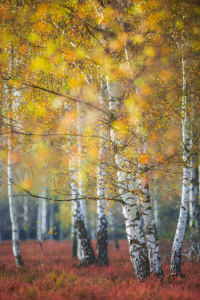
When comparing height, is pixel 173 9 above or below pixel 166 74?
above

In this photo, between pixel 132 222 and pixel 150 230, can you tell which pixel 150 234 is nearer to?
pixel 150 230

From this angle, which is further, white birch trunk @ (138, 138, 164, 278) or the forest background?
the forest background

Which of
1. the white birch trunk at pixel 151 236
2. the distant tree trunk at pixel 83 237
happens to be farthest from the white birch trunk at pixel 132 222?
the distant tree trunk at pixel 83 237

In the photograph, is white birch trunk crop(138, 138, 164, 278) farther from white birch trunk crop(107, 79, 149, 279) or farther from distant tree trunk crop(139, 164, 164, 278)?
white birch trunk crop(107, 79, 149, 279)

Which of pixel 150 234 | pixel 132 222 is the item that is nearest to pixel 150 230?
pixel 150 234

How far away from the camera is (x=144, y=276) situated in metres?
5.16

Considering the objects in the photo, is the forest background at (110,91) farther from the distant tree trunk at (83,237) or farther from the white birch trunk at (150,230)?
the distant tree trunk at (83,237)

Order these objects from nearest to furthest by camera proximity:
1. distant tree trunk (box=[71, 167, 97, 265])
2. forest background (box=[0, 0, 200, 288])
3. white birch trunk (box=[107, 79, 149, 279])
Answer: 1. white birch trunk (box=[107, 79, 149, 279])
2. forest background (box=[0, 0, 200, 288])
3. distant tree trunk (box=[71, 167, 97, 265])

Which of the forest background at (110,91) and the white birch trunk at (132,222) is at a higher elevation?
the forest background at (110,91)

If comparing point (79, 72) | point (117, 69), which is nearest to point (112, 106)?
point (117, 69)

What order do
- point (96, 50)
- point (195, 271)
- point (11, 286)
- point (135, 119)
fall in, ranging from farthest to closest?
1. point (96, 50)
2. point (195, 271)
3. point (135, 119)
4. point (11, 286)

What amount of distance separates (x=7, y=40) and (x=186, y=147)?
8.61m

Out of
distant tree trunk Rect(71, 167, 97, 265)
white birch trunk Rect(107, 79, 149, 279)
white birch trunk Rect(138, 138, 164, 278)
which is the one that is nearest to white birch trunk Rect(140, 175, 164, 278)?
white birch trunk Rect(138, 138, 164, 278)

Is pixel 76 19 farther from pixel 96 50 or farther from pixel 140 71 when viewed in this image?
pixel 140 71
